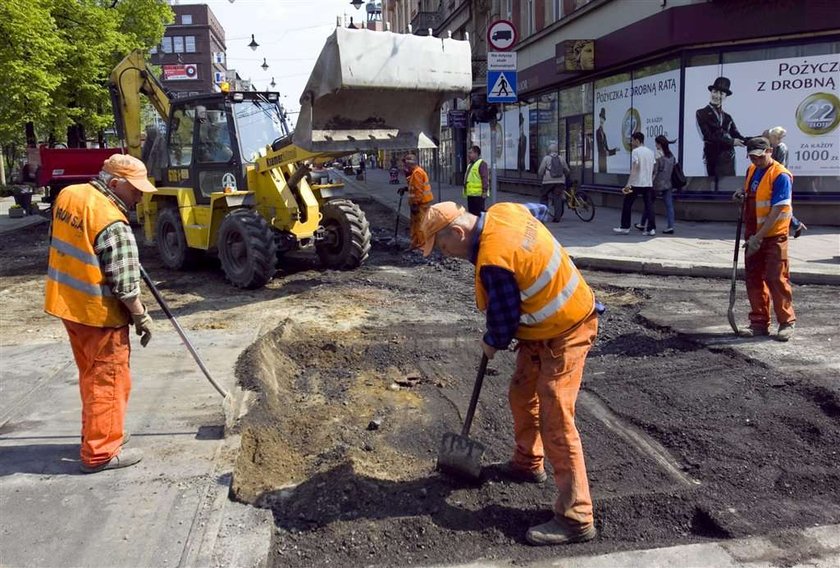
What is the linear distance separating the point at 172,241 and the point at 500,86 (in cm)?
565

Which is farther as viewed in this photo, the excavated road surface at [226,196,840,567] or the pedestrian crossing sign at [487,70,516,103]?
the pedestrian crossing sign at [487,70,516,103]

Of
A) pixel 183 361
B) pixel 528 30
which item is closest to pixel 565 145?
pixel 528 30

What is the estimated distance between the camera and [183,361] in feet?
20.8

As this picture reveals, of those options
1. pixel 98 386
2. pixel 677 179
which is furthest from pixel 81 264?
pixel 677 179

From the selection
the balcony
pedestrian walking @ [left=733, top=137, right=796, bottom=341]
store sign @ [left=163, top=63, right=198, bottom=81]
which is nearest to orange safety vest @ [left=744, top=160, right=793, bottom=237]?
pedestrian walking @ [left=733, top=137, right=796, bottom=341]

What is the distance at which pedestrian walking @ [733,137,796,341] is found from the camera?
21.8ft

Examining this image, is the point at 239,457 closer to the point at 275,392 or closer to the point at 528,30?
the point at 275,392

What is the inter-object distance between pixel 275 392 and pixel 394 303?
3379 millimetres

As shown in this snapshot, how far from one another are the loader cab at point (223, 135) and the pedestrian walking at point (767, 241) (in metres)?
6.52

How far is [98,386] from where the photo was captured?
421cm

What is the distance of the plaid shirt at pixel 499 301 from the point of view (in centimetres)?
337

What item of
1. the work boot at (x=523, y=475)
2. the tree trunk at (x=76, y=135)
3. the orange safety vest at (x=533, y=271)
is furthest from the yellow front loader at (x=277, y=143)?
the tree trunk at (x=76, y=135)

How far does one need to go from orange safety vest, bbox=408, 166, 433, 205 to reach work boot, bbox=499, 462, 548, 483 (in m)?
8.74

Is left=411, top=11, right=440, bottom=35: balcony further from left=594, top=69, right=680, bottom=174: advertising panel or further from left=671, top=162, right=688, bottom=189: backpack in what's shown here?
left=671, top=162, right=688, bottom=189: backpack
